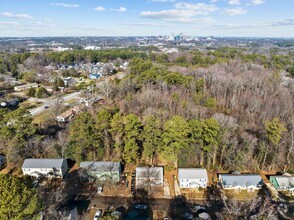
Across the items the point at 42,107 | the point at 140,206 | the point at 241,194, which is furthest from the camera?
the point at 42,107

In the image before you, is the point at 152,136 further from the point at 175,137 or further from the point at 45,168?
the point at 45,168

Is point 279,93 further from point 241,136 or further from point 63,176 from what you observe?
point 63,176

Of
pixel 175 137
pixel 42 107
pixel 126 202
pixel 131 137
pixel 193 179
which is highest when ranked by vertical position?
pixel 175 137

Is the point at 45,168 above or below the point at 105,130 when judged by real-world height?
below

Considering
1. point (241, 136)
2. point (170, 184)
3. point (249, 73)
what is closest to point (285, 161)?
point (241, 136)

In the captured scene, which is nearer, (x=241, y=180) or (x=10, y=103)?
(x=241, y=180)

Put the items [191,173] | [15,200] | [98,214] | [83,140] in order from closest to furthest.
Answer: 1. [15,200]
2. [98,214]
3. [191,173]
4. [83,140]

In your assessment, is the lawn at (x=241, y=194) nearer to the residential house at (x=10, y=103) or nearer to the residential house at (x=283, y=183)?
the residential house at (x=283, y=183)

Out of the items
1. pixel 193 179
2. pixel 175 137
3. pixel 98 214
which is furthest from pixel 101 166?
pixel 193 179
